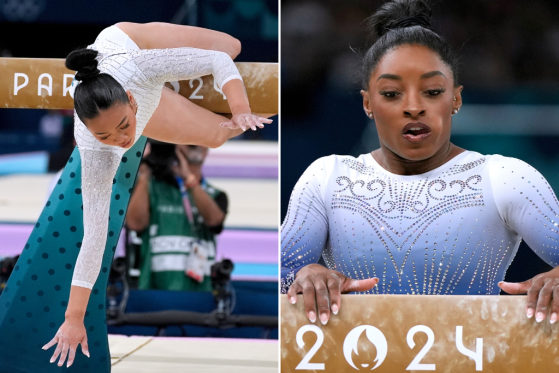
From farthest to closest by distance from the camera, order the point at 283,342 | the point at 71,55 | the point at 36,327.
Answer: the point at 36,327 < the point at 283,342 < the point at 71,55

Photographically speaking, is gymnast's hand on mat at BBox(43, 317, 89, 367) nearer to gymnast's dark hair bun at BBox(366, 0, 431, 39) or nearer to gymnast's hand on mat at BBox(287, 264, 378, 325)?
gymnast's hand on mat at BBox(287, 264, 378, 325)

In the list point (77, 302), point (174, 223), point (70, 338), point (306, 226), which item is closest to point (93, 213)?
point (77, 302)

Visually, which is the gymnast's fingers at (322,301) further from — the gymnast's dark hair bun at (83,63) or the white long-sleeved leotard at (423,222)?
the gymnast's dark hair bun at (83,63)

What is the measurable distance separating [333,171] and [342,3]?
665mm

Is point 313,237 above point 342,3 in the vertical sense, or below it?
below

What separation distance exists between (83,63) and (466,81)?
141 cm

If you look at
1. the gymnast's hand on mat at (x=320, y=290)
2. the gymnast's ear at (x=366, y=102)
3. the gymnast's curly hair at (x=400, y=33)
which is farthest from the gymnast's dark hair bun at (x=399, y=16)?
the gymnast's hand on mat at (x=320, y=290)

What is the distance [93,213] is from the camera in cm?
226

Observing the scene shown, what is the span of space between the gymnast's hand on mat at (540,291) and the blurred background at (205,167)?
1913 mm

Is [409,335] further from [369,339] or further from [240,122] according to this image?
[240,122]

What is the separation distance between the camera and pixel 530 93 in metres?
2.31

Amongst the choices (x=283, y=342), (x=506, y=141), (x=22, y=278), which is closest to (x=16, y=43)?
(x=22, y=278)

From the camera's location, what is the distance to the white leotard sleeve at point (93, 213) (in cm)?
225

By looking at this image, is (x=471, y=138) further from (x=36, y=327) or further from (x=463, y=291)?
(x=36, y=327)
